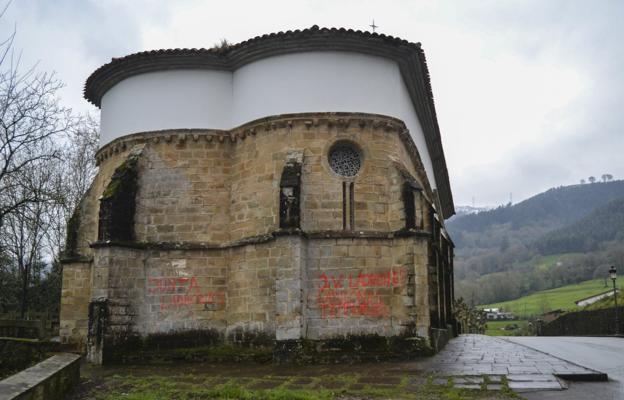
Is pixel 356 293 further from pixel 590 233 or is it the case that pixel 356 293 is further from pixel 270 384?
pixel 590 233

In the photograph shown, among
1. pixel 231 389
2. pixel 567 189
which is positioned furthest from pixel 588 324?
pixel 567 189

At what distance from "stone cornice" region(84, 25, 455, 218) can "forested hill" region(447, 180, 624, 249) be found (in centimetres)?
Result: 15428

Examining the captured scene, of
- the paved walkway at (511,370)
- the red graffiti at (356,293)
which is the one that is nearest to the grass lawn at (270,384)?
the paved walkway at (511,370)

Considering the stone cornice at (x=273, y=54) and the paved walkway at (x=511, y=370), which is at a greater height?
the stone cornice at (x=273, y=54)

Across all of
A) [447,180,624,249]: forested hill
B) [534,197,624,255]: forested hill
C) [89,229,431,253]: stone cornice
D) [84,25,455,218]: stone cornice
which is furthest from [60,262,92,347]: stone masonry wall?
[447,180,624,249]: forested hill

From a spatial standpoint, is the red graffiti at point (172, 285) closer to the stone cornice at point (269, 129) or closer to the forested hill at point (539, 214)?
the stone cornice at point (269, 129)

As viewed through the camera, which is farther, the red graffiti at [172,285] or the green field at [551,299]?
the green field at [551,299]

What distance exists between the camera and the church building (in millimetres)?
14281

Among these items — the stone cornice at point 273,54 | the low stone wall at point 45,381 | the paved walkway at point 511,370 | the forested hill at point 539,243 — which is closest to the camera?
the low stone wall at point 45,381

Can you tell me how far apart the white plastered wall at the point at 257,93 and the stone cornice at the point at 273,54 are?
19 centimetres

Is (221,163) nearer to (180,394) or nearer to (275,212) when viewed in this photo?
(275,212)

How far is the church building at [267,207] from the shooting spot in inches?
562

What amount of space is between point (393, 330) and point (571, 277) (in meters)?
105

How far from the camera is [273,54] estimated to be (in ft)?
52.7
